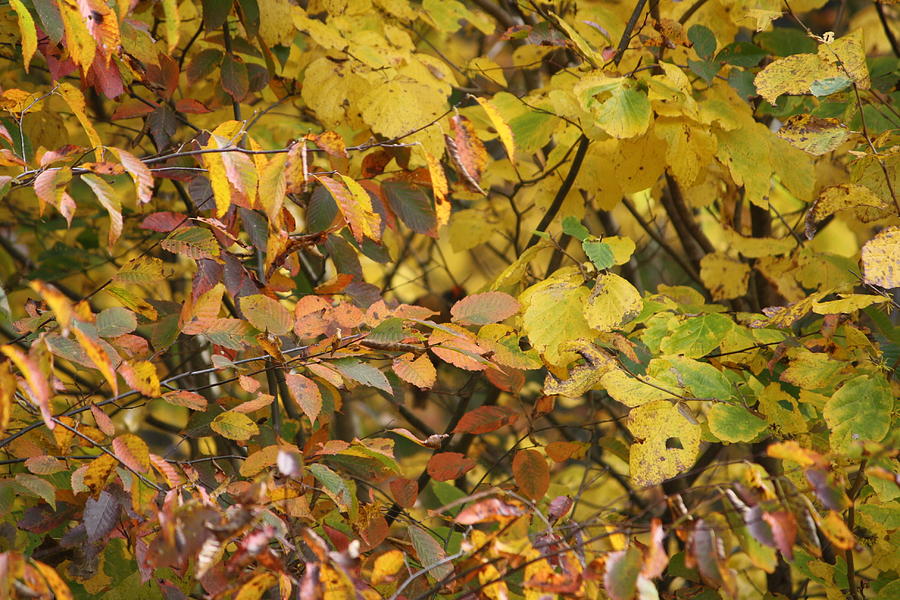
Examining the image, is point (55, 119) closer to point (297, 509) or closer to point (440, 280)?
point (297, 509)

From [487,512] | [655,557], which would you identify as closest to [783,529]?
[655,557]

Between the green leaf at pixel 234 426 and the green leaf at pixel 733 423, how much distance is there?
28.2 inches

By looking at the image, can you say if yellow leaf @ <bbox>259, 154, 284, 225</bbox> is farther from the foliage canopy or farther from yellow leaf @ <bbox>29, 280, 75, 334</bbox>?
yellow leaf @ <bbox>29, 280, 75, 334</bbox>

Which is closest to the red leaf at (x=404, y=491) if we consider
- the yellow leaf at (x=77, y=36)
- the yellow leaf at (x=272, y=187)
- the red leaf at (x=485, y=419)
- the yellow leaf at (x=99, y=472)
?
the red leaf at (x=485, y=419)

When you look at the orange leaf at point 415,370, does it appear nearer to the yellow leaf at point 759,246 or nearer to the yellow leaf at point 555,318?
the yellow leaf at point 555,318

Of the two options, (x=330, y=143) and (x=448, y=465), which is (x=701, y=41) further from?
(x=448, y=465)

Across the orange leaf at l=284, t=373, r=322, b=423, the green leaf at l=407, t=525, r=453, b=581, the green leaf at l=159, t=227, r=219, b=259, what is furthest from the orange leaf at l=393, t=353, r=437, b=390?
the green leaf at l=159, t=227, r=219, b=259

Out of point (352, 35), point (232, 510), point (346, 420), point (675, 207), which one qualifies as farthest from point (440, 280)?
point (232, 510)

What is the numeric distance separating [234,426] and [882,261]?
994 millimetres

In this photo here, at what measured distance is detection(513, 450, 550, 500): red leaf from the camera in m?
1.52

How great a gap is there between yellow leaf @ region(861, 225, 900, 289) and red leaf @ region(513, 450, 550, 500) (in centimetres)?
64

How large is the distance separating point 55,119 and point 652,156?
128cm

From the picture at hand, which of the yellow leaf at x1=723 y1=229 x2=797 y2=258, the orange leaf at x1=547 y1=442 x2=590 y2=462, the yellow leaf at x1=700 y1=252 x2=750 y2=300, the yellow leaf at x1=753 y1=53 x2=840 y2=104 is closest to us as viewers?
the yellow leaf at x1=753 y1=53 x2=840 y2=104

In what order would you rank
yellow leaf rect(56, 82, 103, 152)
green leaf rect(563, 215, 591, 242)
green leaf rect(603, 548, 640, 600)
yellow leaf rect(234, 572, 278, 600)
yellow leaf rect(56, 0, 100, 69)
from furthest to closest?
green leaf rect(563, 215, 591, 242)
yellow leaf rect(56, 82, 103, 152)
yellow leaf rect(56, 0, 100, 69)
yellow leaf rect(234, 572, 278, 600)
green leaf rect(603, 548, 640, 600)
